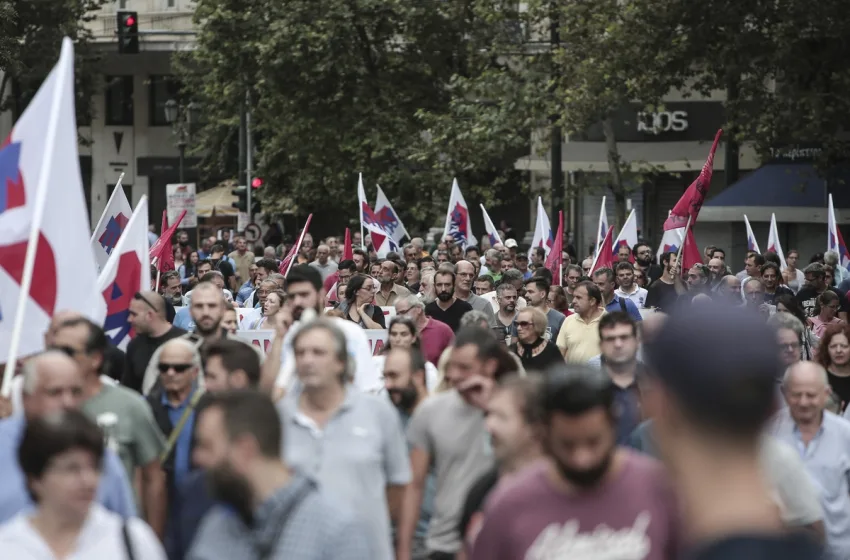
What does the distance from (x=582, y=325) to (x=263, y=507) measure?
8040 millimetres

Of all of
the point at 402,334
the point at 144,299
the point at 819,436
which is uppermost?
the point at 144,299

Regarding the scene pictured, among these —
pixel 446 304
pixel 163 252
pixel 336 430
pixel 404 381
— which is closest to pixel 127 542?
pixel 336 430

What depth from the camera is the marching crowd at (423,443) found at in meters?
2.70

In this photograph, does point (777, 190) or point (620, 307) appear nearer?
point (620, 307)

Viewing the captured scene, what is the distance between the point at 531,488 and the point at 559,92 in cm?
2629

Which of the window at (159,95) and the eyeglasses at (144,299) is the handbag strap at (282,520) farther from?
the window at (159,95)

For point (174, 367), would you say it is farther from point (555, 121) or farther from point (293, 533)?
point (555, 121)

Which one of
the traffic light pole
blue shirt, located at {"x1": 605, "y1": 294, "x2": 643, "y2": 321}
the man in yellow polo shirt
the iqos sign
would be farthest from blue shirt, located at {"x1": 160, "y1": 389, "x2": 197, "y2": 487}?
the traffic light pole

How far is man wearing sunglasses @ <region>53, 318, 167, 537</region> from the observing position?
21.4 ft

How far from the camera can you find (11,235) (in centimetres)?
806

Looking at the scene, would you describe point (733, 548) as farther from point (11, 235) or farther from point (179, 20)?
A: point (179, 20)

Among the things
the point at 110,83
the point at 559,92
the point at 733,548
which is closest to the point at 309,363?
the point at 733,548

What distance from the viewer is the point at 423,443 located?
22.0 feet

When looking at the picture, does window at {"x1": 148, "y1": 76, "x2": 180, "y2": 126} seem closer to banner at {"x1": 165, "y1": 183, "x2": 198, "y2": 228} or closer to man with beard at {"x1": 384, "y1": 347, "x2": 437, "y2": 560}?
banner at {"x1": 165, "y1": 183, "x2": 198, "y2": 228}
